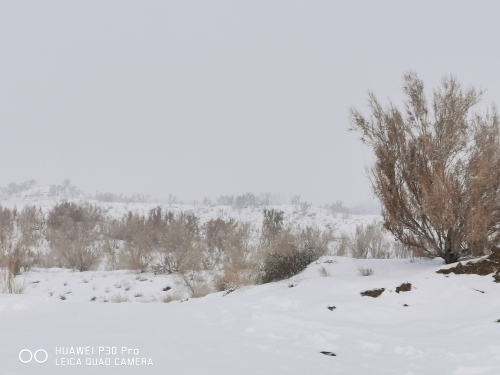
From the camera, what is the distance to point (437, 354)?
4184 millimetres

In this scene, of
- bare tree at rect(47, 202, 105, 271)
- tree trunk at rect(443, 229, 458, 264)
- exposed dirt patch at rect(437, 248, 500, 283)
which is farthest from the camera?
bare tree at rect(47, 202, 105, 271)

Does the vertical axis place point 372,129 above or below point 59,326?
above

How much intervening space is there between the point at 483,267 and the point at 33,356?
7607 mm

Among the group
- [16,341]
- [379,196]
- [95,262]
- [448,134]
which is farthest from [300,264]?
[95,262]

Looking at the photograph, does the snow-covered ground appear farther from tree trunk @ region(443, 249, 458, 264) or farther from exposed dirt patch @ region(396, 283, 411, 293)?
tree trunk @ region(443, 249, 458, 264)

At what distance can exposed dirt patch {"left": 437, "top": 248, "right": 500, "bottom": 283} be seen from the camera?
7.10 metres

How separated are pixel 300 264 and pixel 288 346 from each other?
24.4ft

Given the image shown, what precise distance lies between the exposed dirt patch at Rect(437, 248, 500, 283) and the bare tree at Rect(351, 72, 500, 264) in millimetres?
492

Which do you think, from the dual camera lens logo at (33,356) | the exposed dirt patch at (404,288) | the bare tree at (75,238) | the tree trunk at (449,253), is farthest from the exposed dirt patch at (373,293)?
the bare tree at (75,238)

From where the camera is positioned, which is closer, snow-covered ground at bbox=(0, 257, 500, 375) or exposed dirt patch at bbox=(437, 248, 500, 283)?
snow-covered ground at bbox=(0, 257, 500, 375)

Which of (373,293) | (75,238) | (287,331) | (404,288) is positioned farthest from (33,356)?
(75,238)

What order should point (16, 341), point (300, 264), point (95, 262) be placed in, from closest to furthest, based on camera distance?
point (16, 341) → point (300, 264) → point (95, 262)

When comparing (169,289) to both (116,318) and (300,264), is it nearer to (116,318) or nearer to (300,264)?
(300,264)

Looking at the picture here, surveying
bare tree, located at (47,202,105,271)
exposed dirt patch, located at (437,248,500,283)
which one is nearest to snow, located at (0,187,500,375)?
exposed dirt patch, located at (437,248,500,283)
